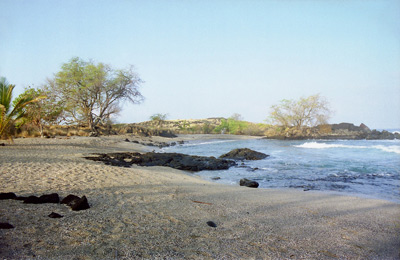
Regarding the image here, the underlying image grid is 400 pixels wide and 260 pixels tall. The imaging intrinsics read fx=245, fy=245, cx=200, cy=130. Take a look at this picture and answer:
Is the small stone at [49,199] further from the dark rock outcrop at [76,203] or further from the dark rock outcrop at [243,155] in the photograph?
the dark rock outcrop at [243,155]

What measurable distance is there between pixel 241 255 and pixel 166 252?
0.83 metres

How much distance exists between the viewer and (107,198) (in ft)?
15.9

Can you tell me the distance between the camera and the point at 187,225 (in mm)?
3666

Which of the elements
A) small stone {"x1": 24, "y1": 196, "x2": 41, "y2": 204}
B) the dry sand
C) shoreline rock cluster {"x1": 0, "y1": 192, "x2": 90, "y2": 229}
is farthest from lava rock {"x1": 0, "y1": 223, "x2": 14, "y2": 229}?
small stone {"x1": 24, "y1": 196, "x2": 41, "y2": 204}

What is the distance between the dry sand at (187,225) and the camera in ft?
8.82

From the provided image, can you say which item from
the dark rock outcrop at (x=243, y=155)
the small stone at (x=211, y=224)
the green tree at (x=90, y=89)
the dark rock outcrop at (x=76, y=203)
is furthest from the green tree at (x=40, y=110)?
the small stone at (x=211, y=224)

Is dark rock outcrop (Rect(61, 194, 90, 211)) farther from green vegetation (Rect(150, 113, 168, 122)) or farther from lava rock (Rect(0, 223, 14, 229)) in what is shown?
green vegetation (Rect(150, 113, 168, 122))

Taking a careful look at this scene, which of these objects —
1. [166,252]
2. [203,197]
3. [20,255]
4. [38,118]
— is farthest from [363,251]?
[38,118]

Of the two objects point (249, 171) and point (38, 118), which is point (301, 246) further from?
point (38, 118)

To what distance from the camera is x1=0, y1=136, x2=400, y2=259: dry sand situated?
269 cm

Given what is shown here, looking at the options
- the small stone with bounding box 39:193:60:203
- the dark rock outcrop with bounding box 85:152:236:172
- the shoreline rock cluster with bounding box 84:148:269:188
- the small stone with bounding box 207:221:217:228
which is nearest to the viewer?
the small stone with bounding box 207:221:217:228

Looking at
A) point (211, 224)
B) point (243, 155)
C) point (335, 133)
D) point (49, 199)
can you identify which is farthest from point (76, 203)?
point (335, 133)

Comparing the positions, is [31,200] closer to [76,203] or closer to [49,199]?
[49,199]

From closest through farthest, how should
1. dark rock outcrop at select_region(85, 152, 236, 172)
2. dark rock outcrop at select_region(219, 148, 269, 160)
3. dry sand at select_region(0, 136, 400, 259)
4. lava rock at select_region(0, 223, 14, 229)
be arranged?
dry sand at select_region(0, 136, 400, 259), lava rock at select_region(0, 223, 14, 229), dark rock outcrop at select_region(85, 152, 236, 172), dark rock outcrop at select_region(219, 148, 269, 160)
